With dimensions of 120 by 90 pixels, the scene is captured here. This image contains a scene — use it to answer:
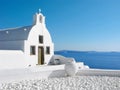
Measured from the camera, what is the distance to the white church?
20094mm

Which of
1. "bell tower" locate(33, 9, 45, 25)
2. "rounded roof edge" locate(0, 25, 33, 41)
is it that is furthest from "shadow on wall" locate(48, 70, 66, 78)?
"bell tower" locate(33, 9, 45, 25)

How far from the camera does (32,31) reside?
22.2 meters

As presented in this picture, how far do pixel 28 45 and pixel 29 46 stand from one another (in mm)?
173

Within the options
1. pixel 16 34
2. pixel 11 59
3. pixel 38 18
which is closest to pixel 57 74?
pixel 11 59

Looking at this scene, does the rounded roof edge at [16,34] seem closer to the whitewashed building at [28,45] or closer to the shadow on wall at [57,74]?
the whitewashed building at [28,45]

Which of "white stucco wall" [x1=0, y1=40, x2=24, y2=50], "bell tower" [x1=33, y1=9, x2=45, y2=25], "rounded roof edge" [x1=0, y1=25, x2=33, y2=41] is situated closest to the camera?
"white stucco wall" [x1=0, y1=40, x2=24, y2=50]

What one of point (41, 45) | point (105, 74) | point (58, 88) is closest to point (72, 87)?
point (58, 88)

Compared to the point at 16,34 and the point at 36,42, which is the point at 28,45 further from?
the point at 16,34

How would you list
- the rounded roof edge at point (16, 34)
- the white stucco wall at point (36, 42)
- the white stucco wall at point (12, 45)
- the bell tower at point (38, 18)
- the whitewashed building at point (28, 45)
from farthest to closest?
1. the bell tower at point (38, 18)
2. the rounded roof edge at point (16, 34)
3. the white stucco wall at point (36, 42)
4. the white stucco wall at point (12, 45)
5. the whitewashed building at point (28, 45)

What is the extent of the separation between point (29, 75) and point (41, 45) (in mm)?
7305

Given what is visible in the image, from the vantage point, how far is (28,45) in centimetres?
2159

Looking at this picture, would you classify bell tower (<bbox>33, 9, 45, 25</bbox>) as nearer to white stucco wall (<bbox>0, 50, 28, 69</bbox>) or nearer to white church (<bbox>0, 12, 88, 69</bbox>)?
white church (<bbox>0, 12, 88, 69</bbox>)

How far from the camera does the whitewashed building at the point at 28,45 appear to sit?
2005cm

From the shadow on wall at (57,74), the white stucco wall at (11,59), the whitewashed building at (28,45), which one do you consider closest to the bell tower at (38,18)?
the whitewashed building at (28,45)
